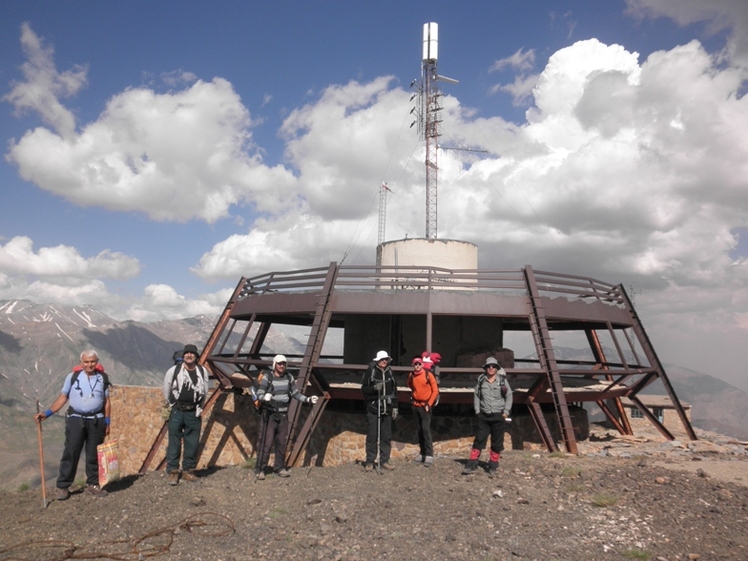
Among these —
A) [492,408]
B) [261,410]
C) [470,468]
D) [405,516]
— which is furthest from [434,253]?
[405,516]

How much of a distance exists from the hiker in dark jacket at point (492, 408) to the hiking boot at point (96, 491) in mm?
5528

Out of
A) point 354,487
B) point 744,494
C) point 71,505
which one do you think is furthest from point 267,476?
point 744,494

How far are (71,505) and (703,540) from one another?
778 cm

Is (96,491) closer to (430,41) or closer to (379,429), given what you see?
(379,429)

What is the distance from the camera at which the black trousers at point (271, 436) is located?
9.16 metres

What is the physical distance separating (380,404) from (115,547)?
15.7 ft

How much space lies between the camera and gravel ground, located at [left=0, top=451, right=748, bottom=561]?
604cm

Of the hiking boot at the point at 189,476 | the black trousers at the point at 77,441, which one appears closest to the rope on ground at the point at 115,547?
the black trousers at the point at 77,441

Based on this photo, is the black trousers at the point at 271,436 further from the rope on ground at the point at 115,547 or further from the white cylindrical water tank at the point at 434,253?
the white cylindrical water tank at the point at 434,253

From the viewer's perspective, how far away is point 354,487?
8.51 metres

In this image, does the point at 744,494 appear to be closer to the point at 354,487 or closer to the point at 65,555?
the point at 354,487

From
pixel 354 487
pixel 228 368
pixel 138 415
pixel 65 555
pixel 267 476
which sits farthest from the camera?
pixel 138 415

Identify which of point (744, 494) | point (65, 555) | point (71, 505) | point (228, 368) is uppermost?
point (228, 368)

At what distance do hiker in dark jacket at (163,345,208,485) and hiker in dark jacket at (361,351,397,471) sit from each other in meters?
2.76
